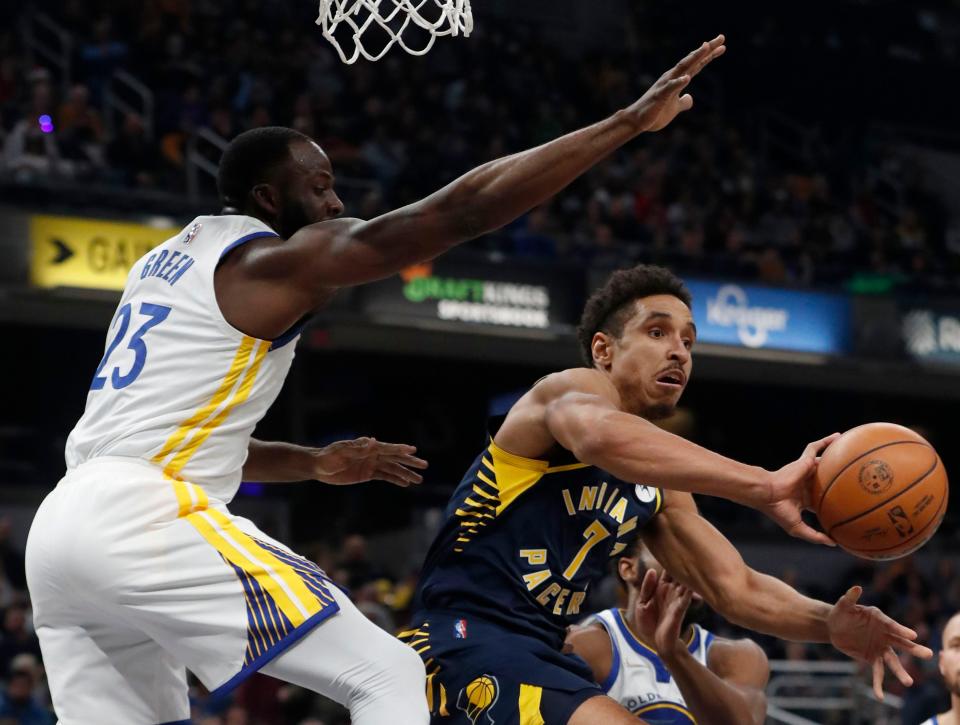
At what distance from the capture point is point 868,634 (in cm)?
398

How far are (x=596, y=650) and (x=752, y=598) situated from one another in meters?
0.96

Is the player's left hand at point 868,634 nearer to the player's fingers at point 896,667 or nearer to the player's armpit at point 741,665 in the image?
the player's fingers at point 896,667

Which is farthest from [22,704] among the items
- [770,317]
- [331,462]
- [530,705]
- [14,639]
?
[770,317]

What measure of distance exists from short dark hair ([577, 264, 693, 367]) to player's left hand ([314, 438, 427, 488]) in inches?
27.2

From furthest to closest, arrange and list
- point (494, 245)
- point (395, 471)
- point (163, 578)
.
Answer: point (494, 245)
point (395, 471)
point (163, 578)

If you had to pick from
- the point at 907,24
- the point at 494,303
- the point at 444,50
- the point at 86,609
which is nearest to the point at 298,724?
the point at 86,609

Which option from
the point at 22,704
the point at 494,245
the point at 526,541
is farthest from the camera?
the point at 494,245

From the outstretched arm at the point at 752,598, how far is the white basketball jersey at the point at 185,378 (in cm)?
144

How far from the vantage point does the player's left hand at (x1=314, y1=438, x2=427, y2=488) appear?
4578mm

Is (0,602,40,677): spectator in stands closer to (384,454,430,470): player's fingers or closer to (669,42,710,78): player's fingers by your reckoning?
(384,454,430,470): player's fingers

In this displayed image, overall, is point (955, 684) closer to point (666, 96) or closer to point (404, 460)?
point (404, 460)

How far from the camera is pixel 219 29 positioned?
52.9ft

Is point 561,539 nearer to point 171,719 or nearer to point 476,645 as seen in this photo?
point 476,645

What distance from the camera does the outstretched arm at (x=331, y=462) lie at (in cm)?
456
